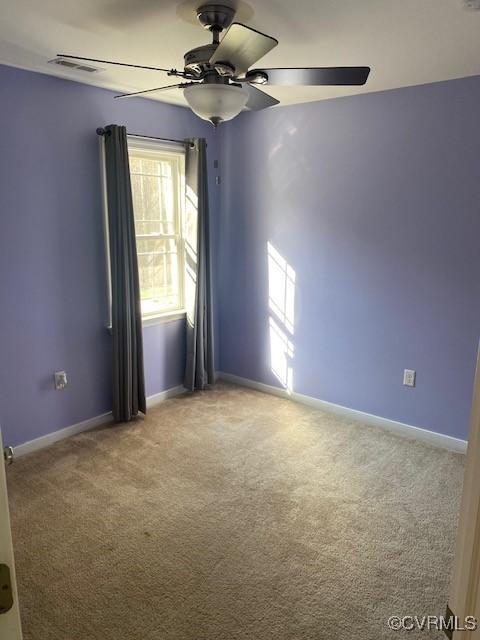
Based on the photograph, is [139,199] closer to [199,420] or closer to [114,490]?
[199,420]

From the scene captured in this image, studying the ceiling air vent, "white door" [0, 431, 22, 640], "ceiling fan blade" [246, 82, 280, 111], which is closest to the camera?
"white door" [0, 431, 22, 640]

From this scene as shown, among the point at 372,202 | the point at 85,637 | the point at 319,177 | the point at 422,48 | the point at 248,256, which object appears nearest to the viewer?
the point at 85,637

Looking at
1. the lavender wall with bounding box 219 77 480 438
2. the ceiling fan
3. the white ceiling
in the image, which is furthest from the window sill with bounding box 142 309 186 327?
the ceiling fan

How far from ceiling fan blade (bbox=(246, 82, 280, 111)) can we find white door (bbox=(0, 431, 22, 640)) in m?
2.00

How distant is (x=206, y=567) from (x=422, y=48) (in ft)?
9.14

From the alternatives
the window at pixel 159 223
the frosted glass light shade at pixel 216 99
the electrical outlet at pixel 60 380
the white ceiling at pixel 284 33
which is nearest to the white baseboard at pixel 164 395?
the window at pixel 159 223

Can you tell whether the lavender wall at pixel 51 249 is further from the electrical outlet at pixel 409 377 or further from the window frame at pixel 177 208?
the electrical outlet at pixel 409 377

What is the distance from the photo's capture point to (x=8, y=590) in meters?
0.77

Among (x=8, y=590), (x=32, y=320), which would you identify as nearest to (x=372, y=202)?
(x=32, y=320)

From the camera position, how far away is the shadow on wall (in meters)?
4.12

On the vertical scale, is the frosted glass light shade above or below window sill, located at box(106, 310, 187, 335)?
above

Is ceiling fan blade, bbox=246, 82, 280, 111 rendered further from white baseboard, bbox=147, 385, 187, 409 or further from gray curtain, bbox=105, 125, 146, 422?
white baseboard, bbox=147, 385, 187, 409

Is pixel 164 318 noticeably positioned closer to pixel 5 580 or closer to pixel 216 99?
pixel 216 99

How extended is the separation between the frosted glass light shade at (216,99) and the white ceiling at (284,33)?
36cm
